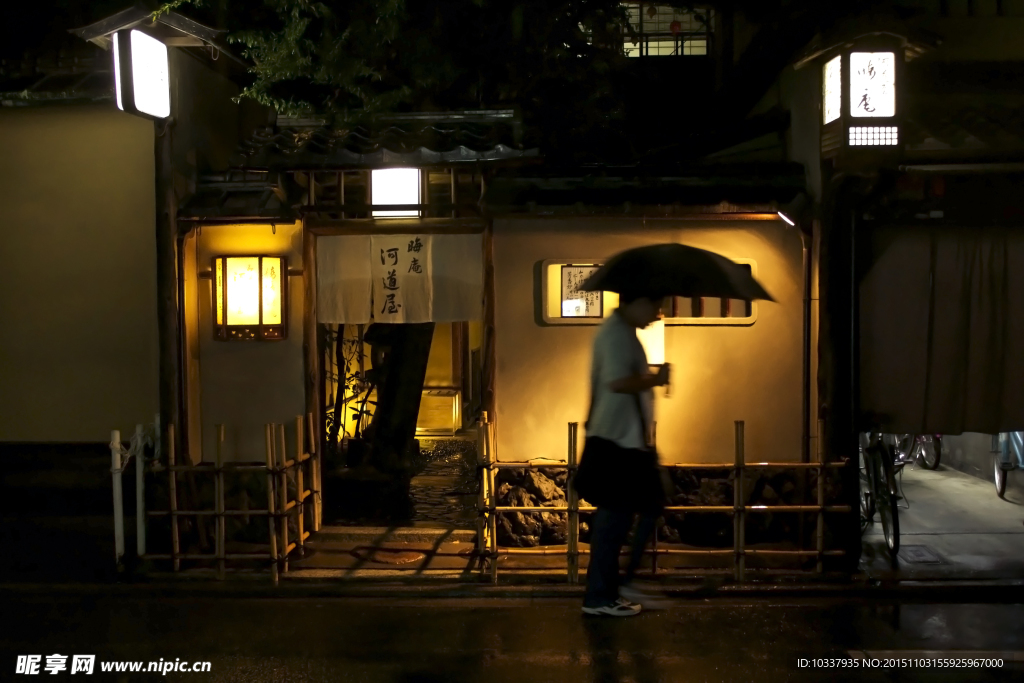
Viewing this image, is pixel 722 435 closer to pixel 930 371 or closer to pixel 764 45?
pixel 930 371

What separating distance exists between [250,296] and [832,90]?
6.98 m

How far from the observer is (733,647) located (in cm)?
622

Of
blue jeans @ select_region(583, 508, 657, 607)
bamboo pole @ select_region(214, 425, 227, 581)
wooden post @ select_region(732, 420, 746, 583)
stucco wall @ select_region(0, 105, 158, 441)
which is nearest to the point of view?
blue jeans @ select_region(583, 508, 657, 607)

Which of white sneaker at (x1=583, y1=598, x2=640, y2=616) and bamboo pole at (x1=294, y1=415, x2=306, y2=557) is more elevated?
bamboo pole at (x1=294, y1=415, x2=306, y2=557)

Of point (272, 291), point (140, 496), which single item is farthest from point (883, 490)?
point (140, 496)

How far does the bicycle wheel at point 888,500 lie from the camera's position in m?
8.30

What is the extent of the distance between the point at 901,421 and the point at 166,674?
24.7 ft

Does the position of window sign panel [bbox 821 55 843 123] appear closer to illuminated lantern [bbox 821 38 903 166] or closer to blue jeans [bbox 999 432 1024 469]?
illuminated lantern [bbox 821 38 903 166]

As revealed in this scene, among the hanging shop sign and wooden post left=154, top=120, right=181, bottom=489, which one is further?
the hanging shop sign

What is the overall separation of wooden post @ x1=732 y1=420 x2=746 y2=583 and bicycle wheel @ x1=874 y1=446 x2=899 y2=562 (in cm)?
182

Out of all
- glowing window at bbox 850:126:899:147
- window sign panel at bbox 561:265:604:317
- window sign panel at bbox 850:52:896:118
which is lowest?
window sign panel at bbox 561:265:604:317

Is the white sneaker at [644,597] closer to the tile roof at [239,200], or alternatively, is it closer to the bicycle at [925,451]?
the tile roof at [239,200]

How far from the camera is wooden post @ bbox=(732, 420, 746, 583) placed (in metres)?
7.50

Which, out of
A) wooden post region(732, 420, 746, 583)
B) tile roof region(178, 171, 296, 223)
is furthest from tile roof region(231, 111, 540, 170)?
wooden post region(732, 420, 746, 583)
